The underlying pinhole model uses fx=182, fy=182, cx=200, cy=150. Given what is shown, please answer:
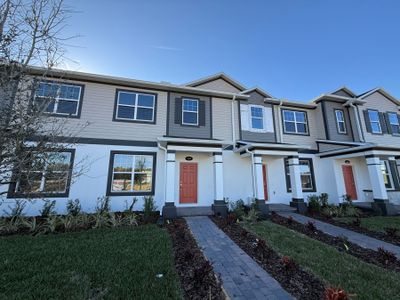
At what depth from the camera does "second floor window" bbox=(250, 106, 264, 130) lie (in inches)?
452

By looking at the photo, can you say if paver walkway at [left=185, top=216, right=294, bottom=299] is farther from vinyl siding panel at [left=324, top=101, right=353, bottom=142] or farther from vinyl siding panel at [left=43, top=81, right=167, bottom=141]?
vinyl siding panel at [left=324, top=101, right=353, bottom=142]

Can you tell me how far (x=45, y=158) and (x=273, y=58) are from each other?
13131 mm

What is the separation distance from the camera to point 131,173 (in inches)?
358

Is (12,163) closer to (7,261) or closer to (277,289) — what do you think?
(7,261)

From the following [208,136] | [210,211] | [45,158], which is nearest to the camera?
[45,158]

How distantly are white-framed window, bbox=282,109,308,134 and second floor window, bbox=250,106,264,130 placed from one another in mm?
1615

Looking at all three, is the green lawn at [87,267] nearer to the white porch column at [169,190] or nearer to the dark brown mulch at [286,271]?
the dark brown mulch at [286,271]

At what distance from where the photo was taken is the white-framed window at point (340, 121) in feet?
40.4

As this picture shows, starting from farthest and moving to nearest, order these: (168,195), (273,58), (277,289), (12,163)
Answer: (273,58), (168,195), (277,289), (12,163)

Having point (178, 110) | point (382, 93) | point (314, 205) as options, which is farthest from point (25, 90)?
point (382, 93)

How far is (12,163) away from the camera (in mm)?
2592

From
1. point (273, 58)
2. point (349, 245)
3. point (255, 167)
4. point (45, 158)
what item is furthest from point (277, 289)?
point (273, 58)

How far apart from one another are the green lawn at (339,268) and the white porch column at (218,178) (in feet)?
10.9

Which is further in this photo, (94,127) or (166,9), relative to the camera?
(94,127)
